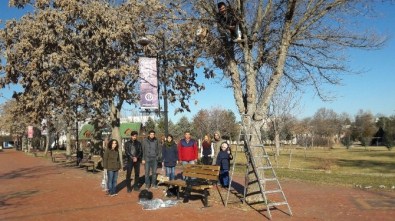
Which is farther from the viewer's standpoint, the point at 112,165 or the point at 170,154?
the point at 170,154

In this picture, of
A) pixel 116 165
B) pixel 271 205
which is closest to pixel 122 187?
pixel 116 165

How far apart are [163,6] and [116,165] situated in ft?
22.6

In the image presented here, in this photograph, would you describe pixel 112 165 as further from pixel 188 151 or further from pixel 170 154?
pixel 188 151

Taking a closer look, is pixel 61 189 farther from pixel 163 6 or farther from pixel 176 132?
pixel 176 132

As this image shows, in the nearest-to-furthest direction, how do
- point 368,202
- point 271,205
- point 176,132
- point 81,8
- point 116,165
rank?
1. point 271,205
2. point 368,202
3. point 116,165
4. point 81,8
5. point 176,132

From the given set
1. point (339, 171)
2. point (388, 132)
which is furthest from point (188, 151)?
point (388, 132)

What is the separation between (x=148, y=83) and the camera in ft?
53.5

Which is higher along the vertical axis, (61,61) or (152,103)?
(61,61)

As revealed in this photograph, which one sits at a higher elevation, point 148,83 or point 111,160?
point 148,83

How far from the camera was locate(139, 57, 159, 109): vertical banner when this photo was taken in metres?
16.3

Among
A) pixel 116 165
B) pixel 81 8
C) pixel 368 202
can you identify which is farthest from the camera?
pixel 81 8

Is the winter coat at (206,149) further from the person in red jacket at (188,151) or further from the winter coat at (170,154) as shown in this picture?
the winter coat at (170,154)

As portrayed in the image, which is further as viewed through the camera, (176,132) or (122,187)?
(176,132)

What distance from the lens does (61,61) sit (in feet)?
64.0
